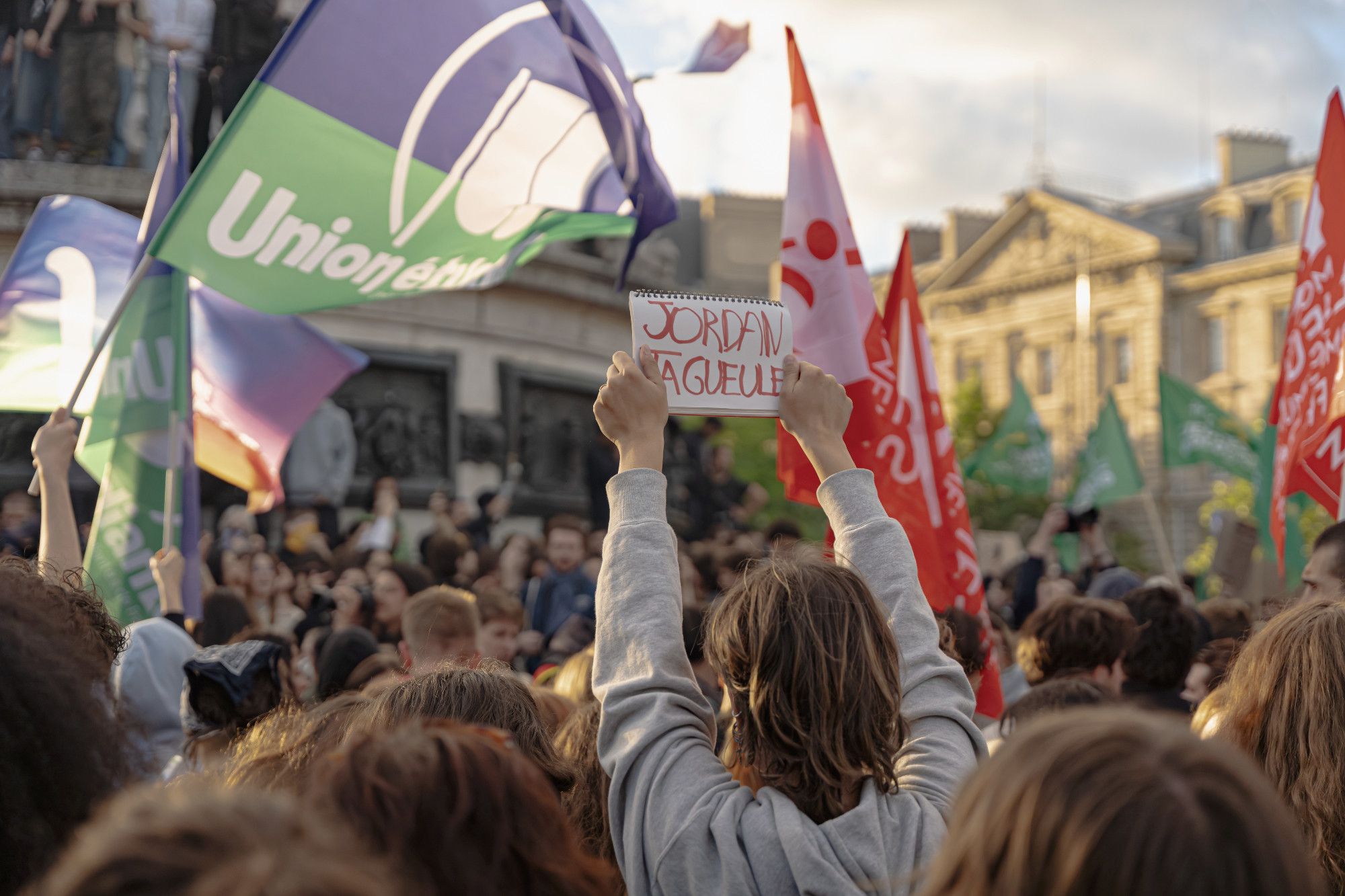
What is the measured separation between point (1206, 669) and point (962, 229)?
67689 millimetres

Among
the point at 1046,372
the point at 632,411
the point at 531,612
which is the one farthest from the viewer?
the point at 1046,372

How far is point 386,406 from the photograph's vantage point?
458 inches

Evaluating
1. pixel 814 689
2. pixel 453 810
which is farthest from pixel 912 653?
pixel 453 810

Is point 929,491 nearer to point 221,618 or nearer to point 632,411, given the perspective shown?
point 221,618

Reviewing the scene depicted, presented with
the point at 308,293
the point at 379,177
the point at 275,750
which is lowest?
the point at 275,750

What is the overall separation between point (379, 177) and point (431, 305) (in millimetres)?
6689

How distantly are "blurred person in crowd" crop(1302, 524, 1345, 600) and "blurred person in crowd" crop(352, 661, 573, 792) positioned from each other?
2558 millimetres

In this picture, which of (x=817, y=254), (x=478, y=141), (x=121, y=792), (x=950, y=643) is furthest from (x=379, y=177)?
(x=121, y=792)

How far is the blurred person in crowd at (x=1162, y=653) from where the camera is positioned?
4.91 metres

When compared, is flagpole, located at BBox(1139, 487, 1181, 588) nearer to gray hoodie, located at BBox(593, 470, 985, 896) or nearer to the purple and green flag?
the purple and green flag

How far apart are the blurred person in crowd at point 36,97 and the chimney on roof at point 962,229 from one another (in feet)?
205

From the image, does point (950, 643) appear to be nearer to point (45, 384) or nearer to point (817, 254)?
point (817, 254)

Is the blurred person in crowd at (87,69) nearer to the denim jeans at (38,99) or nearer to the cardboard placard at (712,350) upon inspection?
the denim jeans at (38,99)

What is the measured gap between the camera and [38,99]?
35.9 feet
